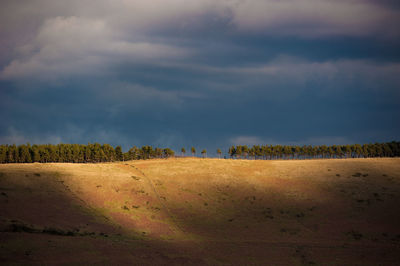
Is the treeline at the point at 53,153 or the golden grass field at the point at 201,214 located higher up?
the treeline at the point at 53,153

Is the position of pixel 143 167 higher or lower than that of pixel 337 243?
higher

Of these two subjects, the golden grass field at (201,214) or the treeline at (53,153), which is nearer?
the golden grass field at (201,214)

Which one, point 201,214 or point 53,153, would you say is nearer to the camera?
point 201,214

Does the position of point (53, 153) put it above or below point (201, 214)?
above

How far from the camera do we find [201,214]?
74188mm

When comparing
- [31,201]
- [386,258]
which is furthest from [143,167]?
[386,258]

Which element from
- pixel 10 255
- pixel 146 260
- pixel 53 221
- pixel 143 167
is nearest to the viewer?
pixel 10 255

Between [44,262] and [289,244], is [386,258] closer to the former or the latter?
[289,244]

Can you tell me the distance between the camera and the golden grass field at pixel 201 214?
48.7m

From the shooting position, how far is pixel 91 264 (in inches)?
1617

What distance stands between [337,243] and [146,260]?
33637 mm

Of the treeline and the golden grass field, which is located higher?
the treeline

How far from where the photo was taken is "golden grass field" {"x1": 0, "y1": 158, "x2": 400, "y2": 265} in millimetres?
48688

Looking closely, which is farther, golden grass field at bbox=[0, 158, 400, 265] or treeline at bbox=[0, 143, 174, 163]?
treeline at bbox=[0, 143, 174, 163]
